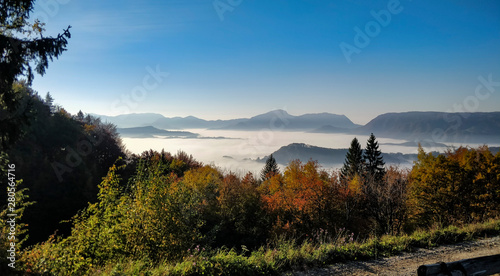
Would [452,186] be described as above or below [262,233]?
above

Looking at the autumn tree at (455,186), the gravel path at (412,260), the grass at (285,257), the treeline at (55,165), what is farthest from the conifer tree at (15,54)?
the autumn tree at (455,186)

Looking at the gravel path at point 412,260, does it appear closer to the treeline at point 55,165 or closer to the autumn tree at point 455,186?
the autumn tree at point 455,186

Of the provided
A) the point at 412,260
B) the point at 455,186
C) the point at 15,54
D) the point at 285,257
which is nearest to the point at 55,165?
the point at 15,54

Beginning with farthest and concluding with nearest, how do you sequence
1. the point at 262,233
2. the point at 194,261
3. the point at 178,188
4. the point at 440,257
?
the point at 262,233
the point at 178,188
the point at 440,257
the point at 194,261

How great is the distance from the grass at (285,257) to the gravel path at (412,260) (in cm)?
28

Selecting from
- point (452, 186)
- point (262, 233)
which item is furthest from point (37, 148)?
point (452, 186)

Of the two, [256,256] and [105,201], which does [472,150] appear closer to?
[256,256]

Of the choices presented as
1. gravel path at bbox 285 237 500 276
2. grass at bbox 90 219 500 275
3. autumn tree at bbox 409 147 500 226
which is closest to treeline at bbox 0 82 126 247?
grass at bbox 90 219 500 275

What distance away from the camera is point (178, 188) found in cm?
979

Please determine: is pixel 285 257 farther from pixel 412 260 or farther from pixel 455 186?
pixel 455 186

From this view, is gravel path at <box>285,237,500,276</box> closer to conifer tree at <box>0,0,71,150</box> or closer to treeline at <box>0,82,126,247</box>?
conifer tree at <box>0,0,71,150</box>

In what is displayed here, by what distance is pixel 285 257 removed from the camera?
7.16m

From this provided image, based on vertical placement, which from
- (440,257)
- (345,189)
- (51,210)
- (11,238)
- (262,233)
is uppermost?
(11,238)

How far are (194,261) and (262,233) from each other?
24.9 m
